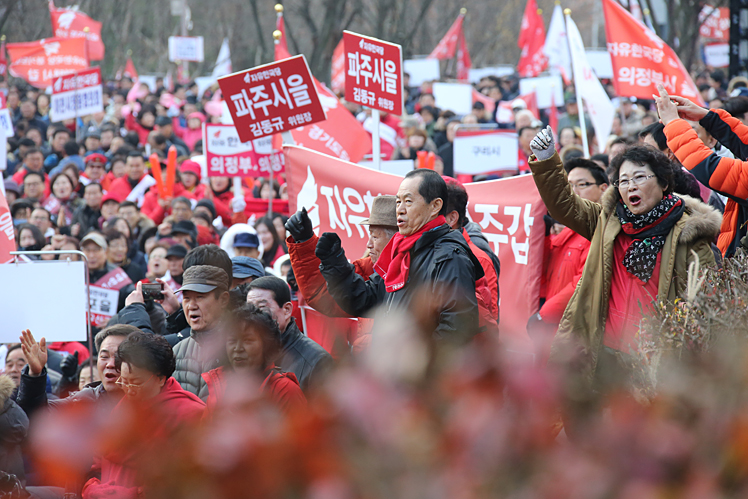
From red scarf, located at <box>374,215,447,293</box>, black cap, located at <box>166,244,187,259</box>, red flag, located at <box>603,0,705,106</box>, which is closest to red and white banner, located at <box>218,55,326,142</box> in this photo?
black cap, located at <box>166,244,187,259</box>

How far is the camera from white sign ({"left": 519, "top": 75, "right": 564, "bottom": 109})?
632 inches

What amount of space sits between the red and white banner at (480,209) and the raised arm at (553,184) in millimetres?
991

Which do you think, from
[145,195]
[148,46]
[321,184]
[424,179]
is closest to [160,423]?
[424,179]

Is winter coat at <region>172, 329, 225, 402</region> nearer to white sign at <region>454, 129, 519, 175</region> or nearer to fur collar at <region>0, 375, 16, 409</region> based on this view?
fur collar at <region>0, 375, 16, 409</region>

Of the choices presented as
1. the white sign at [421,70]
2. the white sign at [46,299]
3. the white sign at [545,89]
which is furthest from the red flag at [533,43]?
the white sign at [46,299]

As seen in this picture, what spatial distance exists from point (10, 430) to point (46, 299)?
1452mm

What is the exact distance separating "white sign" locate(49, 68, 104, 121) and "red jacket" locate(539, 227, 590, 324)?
35.0 feet

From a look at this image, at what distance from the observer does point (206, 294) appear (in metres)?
4.26

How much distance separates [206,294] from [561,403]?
3096mm

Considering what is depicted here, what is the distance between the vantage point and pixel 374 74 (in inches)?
286

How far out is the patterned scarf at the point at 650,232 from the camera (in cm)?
359

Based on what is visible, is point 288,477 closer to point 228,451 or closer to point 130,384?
point 228,451

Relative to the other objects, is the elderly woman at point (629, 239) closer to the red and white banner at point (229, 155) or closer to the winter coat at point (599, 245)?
the winter coat at point (599, 245)

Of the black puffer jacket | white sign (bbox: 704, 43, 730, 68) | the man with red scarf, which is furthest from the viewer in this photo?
white sign (bbox: 704, 43, 730, 68)
